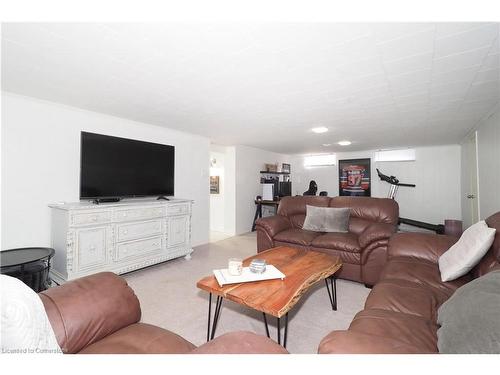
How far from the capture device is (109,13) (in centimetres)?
126

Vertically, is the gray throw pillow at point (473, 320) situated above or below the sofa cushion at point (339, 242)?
above

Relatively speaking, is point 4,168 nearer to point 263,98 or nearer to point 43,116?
point 43,116

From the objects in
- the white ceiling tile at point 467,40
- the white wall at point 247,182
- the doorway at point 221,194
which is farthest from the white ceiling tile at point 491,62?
the doorway at point 221,194

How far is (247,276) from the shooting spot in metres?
1.74

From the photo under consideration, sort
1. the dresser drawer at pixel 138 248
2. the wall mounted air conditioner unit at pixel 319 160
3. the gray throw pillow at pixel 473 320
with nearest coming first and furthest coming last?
1. the gray throw pillow at pixel 473 320
2. the dresser drawer at pixel 138 248
3. the wall mounted air conditioner unit at pixel 319 160

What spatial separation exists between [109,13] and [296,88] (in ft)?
5.10

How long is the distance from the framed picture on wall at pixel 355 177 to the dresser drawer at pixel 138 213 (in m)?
5.23

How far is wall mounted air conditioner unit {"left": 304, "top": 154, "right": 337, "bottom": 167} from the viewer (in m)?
6.89

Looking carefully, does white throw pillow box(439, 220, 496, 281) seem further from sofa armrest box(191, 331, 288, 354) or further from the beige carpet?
sofa armrest box(191, 331, 288, 354)

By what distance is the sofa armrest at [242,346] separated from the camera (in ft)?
2.66

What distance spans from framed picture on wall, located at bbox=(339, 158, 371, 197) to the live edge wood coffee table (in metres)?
4.84

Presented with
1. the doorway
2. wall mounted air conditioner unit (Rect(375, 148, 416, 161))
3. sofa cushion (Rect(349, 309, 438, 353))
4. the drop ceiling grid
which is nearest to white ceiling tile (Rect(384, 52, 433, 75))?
the drop ceiling grid

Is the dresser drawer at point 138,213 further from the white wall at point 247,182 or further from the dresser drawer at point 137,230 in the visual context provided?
the white wall at point 247,182
